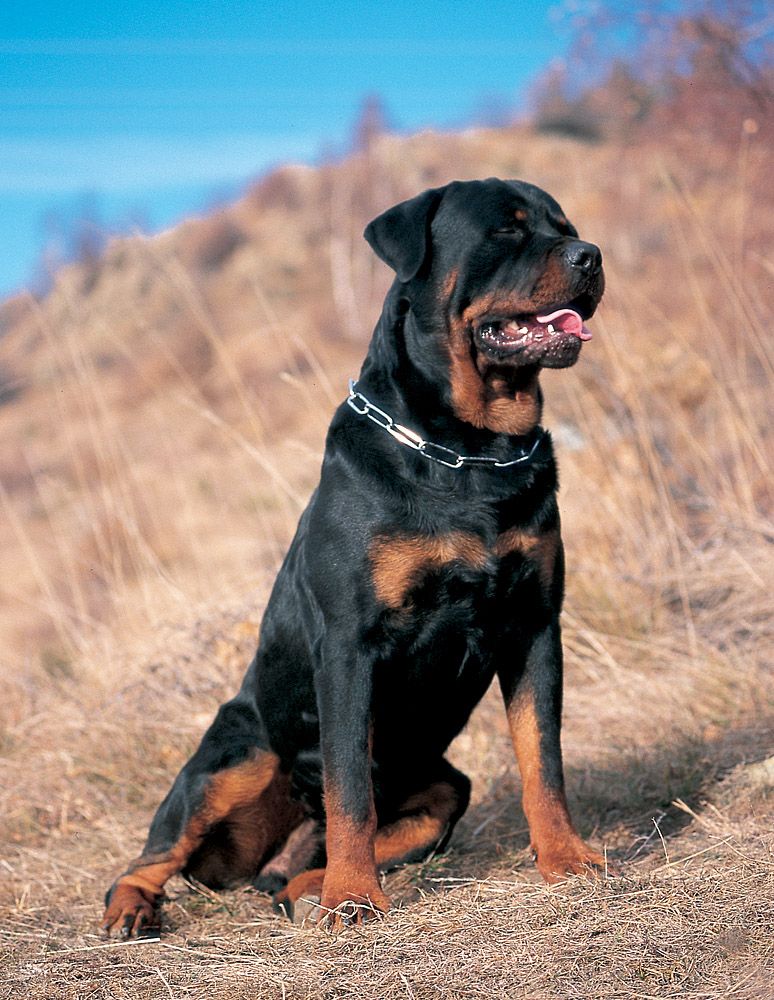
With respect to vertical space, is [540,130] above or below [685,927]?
above

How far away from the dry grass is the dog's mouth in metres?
1.30

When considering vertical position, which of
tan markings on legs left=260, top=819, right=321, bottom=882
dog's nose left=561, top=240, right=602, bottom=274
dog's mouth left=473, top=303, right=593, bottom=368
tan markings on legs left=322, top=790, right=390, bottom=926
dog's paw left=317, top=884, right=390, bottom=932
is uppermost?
dog's nose left=561, top=240, right=602, bottom=274

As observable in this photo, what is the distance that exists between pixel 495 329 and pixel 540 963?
1605mm

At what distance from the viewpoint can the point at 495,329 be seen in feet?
10.1

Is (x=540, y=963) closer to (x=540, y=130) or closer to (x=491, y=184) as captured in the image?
(x=491, y=184)

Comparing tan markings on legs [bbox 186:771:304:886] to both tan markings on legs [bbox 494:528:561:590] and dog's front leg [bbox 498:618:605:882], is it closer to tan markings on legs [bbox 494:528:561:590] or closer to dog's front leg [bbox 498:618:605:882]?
dog's front leg [bbox 498:618:605:882]

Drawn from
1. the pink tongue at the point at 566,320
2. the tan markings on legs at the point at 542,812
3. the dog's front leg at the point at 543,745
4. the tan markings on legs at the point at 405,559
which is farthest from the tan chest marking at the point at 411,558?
the pink tongue at the point at 566,320

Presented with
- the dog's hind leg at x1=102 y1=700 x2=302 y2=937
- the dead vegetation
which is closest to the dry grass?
the dead vegetation

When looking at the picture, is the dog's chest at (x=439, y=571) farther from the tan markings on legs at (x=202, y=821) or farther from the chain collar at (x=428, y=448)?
the tan markings on legs at (x=202, y=821)

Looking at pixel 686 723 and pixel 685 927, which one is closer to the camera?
pixel 685 927

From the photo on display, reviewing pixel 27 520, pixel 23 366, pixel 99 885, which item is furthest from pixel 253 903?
pixel 27 520

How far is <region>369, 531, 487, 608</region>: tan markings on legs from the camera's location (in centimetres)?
284

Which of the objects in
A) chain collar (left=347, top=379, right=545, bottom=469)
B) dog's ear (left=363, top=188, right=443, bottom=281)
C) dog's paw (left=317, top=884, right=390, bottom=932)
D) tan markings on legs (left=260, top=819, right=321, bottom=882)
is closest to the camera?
dog's paw (left=317, top=884, right=390, bottom=932)

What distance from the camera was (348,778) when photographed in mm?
2811
